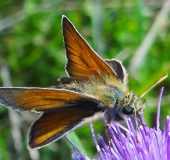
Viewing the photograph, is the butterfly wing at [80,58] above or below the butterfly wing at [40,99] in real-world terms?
above

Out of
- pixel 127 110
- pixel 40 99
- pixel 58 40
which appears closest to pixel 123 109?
pixel 127 110

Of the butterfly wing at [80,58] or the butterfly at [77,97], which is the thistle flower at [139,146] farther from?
the butterfly wing at [80,58]

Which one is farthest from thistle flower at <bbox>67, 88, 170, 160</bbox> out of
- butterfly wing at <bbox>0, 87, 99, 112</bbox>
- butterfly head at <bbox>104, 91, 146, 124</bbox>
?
butterfly wing at <bbox>0, 87, 99, 112</bbox>

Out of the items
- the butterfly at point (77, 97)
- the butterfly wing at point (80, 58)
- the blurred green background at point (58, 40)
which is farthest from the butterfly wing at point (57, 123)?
the blurred green background at point (58, 40)

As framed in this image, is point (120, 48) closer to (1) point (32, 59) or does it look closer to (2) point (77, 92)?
(1) point (32, 59)

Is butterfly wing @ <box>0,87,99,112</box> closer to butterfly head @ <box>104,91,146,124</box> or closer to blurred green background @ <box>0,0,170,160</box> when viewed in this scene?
butterfly head @ <box>104,91,146,124</box>

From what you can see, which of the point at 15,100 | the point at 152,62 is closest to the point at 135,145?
the point at 15,100

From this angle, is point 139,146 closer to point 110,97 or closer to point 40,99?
point 110,97
